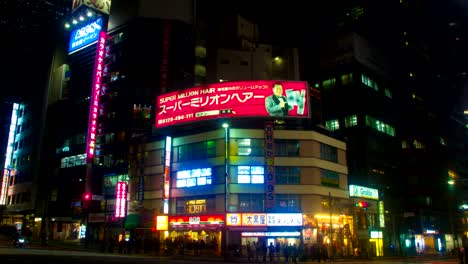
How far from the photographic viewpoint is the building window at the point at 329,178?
4688 cm

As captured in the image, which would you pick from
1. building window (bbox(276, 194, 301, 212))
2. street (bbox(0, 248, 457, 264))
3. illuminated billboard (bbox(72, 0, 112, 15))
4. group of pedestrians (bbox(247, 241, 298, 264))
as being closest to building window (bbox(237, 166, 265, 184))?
building window (bbox(276, 194, 301, 212))

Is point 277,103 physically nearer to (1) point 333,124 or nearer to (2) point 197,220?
(2) point 197,220

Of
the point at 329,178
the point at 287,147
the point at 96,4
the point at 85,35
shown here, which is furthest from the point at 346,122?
the point at 96,4

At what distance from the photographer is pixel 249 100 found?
1805 inches

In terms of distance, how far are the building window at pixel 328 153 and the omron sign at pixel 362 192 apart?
5.03 metres

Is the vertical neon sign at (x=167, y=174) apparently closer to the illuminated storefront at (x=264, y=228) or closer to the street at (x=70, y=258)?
the illuminated storefront at (x=264, y=228)

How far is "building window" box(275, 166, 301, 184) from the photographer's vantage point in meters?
45.0

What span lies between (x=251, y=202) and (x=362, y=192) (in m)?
17.9

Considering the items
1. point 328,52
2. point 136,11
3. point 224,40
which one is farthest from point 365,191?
point 136,11

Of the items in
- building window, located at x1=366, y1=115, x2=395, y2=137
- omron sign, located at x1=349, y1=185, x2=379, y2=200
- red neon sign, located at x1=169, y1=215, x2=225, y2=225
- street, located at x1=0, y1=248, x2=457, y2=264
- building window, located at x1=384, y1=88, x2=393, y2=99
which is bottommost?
street, located at x1=0, y1=248, x2=457, y2=264

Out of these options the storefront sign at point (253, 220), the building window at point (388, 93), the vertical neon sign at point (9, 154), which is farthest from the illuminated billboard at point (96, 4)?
the storefront sign at point (253, 220)

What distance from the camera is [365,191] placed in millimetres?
54719

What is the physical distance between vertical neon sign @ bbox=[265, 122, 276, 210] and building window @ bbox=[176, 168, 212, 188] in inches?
273

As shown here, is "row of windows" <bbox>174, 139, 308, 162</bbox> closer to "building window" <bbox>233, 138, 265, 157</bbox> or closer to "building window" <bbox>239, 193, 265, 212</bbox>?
"building window" <bbox>233, 138, 265, 157</bbox>
